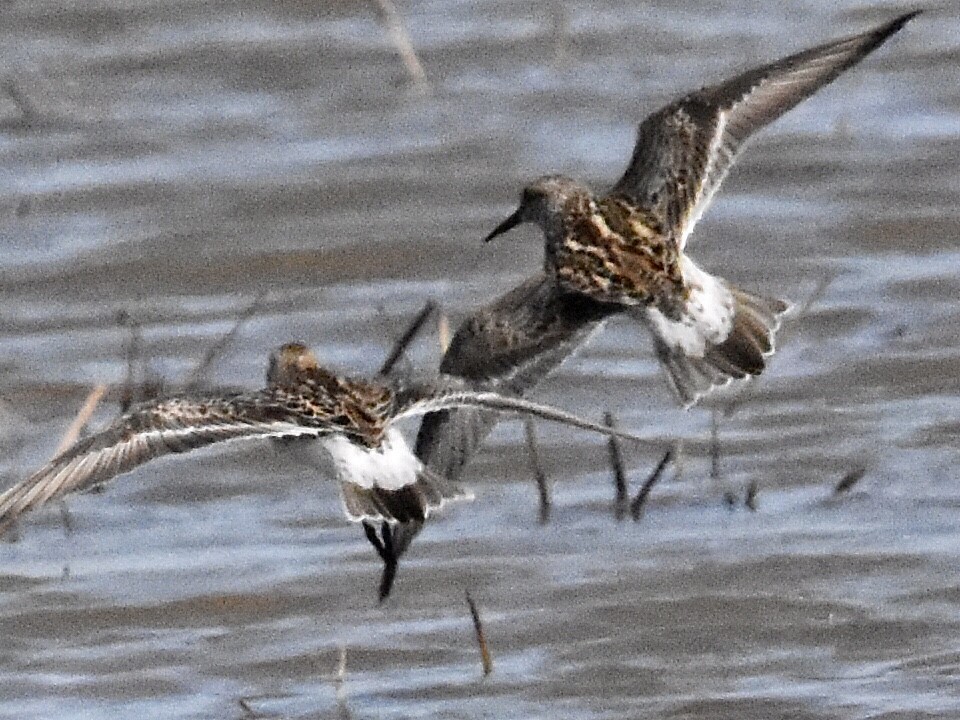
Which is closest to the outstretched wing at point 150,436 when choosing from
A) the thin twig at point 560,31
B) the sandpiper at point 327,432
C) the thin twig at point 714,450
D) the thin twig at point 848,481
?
the sandpiper at point 327,432

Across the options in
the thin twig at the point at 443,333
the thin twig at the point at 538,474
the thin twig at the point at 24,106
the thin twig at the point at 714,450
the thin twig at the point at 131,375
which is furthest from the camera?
the thin twig at the point at 24,106

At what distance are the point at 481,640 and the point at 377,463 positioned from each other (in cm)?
47

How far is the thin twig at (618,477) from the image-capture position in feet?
25.8

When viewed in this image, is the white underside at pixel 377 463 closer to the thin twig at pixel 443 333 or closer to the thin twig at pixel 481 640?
the thin twig at pixel 481 640

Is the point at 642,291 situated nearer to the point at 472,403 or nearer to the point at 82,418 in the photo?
the point at 472,403

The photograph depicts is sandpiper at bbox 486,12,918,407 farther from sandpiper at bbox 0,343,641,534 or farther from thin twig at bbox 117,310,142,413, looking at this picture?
thin twig at bbox 117,310,142,413

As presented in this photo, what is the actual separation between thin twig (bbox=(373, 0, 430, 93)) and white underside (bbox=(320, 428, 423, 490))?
4342mm

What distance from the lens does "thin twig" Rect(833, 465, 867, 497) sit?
8078mm

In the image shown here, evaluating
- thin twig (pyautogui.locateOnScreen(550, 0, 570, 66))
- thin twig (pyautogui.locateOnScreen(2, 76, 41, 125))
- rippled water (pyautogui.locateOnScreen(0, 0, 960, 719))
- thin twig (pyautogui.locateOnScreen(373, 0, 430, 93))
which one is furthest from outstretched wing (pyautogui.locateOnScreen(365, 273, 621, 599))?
thin twig (pyautogui.locateOnScreen(550, 0, 570, 66))

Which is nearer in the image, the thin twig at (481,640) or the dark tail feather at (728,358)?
the thin twig at (481,640)

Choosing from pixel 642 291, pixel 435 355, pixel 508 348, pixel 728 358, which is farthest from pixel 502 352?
pixel 435 355

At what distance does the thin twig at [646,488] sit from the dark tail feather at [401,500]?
1.12 m

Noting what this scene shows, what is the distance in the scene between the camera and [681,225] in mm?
7781

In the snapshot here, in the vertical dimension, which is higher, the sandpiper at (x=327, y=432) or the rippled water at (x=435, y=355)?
the sandpiper at (x=327, y=432)
